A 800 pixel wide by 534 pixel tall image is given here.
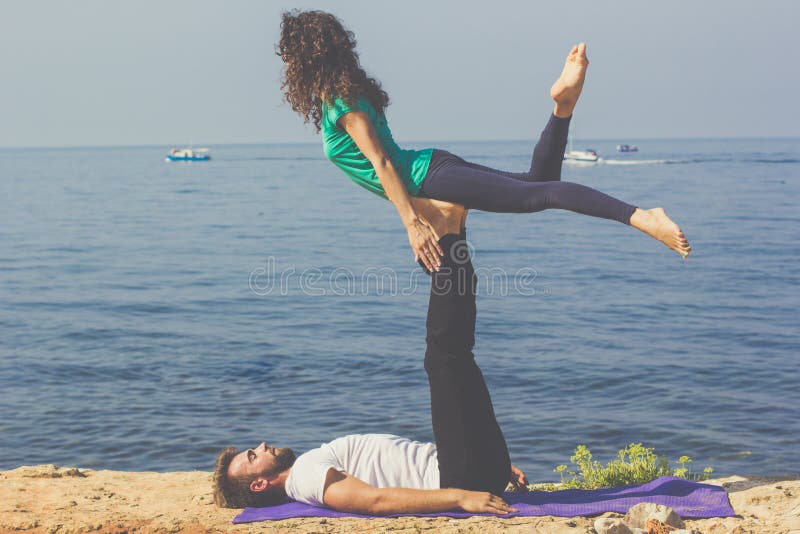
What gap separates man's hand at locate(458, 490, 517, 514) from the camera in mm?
5789

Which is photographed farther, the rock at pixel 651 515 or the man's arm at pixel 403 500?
the man's arm at pixel 403 500

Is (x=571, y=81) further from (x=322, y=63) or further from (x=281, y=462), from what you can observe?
(x=281, y=462)

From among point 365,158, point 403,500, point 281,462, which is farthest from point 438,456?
point 365,158

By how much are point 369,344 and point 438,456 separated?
11820 millimetres

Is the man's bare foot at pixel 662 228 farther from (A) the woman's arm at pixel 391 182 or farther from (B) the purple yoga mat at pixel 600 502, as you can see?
(B) the purple yoga mat at pixel 600 502

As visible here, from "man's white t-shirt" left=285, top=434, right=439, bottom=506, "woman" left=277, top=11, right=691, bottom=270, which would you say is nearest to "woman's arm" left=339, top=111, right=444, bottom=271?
"woman" left=277, top=11, right=691, bottom=270

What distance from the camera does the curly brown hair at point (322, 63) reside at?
552 centimetres

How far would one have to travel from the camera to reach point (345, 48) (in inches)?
220

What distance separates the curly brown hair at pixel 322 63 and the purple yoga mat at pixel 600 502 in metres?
2.71

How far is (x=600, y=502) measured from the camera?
6016mm

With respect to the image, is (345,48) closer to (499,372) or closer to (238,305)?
(499,372)

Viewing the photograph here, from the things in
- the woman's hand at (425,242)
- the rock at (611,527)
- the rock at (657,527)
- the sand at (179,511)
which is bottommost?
the sand at (179,511)

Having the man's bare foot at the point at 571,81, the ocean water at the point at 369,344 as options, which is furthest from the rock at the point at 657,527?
the ocean water at the point at 369,344

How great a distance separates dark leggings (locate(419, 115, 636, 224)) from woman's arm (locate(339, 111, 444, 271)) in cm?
19
